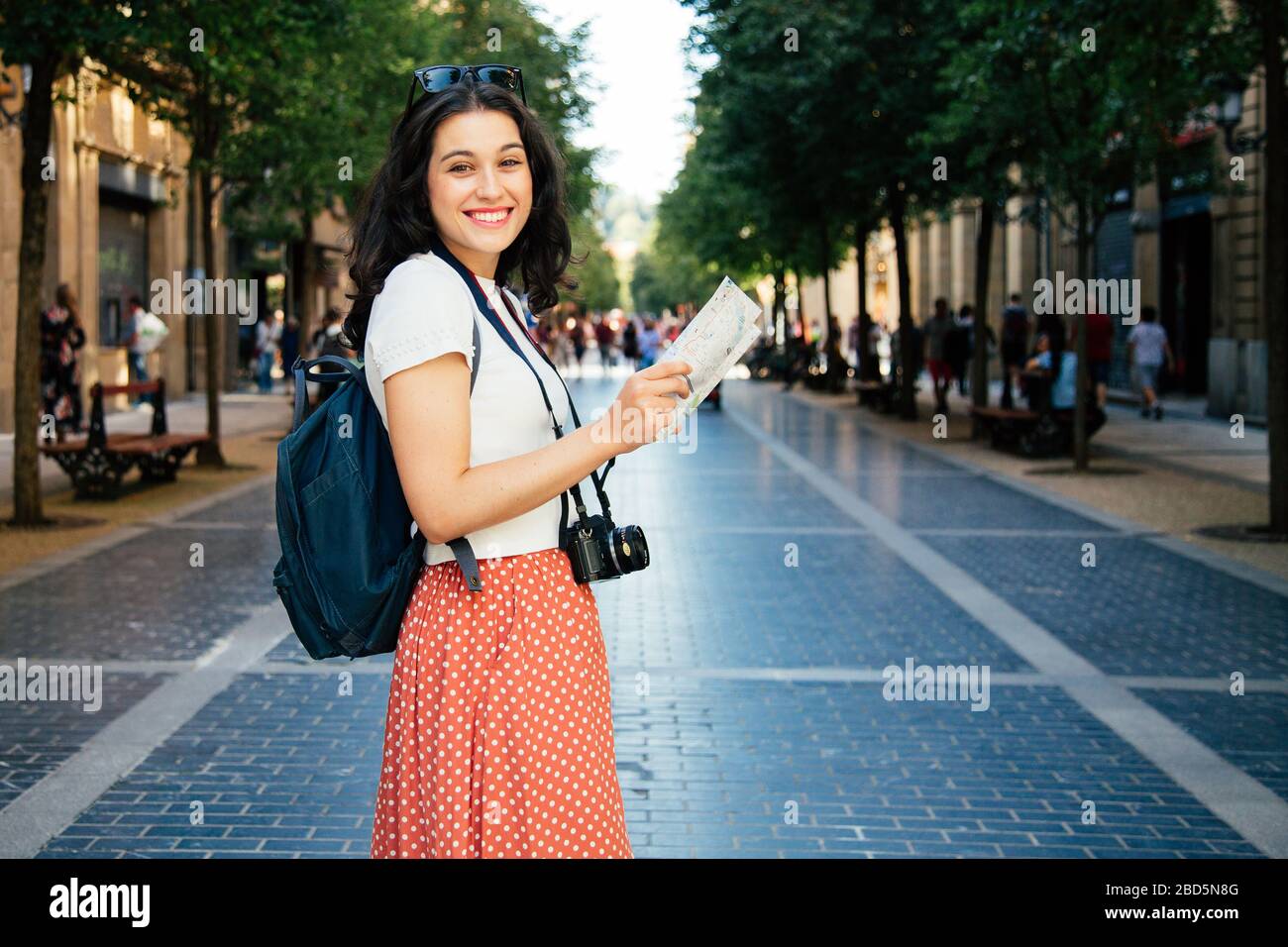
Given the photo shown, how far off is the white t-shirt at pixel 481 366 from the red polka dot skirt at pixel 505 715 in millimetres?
39

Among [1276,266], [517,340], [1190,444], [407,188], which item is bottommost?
[1190,444]

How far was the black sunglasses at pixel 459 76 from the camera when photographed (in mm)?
2660

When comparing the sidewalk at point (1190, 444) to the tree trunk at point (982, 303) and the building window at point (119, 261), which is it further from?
the building window at point (119, 261)

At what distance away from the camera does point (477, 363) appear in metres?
2.47

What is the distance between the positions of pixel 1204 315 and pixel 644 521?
20.0 meters

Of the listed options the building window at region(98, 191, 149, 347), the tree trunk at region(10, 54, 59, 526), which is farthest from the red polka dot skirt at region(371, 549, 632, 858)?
the building window at region(98, 191, 149, 347)

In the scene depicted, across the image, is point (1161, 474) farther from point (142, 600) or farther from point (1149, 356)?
point (142, 600)

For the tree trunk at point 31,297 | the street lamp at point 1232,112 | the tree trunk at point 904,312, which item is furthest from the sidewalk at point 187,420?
the street lamp at point 1232,112

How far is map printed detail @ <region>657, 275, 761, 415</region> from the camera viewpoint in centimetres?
236

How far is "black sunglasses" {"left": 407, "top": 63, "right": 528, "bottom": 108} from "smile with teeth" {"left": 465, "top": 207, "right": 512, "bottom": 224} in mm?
203

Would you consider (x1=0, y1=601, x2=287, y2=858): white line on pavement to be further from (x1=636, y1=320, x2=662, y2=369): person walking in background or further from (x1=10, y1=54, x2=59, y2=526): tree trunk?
(x1=636, y1=320, x2=662, y2=369): person walking in background

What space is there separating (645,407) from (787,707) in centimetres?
468

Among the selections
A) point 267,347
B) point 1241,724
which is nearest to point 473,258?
point 1241,724

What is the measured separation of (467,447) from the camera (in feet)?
7.84
